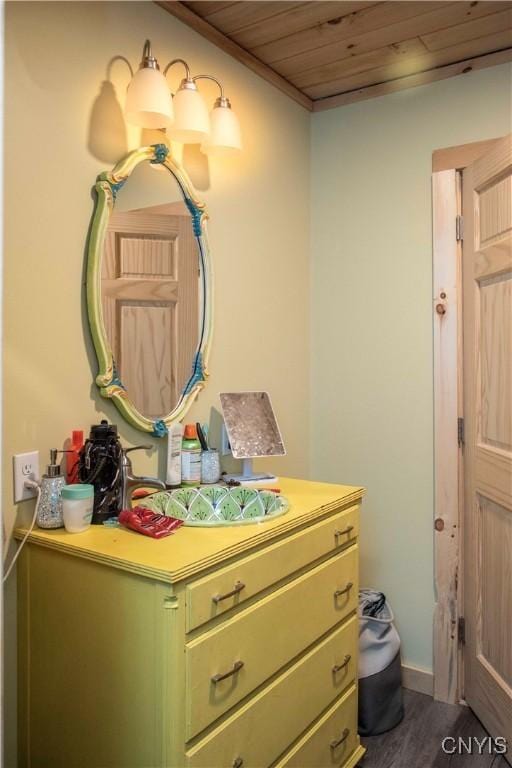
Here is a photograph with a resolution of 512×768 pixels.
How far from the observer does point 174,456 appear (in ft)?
6.06

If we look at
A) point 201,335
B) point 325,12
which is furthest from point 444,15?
point 201,335

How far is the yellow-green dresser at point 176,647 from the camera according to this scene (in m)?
1.22

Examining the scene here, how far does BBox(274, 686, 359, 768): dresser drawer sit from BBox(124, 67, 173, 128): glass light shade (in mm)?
1764

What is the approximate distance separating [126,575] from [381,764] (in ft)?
4.19

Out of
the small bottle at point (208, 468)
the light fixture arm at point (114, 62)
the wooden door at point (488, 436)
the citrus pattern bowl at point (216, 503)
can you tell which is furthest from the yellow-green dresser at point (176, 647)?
the light fixture arm at point (114, 62)

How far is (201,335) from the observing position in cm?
204

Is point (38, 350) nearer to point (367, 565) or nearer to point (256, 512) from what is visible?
point (256, 512)

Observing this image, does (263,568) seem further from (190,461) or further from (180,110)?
(180,110)

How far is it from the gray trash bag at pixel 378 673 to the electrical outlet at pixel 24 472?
4.50ft

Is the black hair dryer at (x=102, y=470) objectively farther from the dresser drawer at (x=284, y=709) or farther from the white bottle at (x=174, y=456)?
the dresser drawer at (x=284, y=709)

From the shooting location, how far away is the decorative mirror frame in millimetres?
1629

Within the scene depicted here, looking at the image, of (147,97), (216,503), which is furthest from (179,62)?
(216,503)

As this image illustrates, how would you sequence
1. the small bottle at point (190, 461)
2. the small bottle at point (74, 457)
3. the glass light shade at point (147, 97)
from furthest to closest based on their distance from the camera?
the small bottle at point (190, 461)
the glass light shade at point (147, 97)
the small bottle at point (74, 457)

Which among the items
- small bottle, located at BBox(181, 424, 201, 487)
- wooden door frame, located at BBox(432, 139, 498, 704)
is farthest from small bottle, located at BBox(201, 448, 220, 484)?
wooden door frame, located at BBox(432, 139, 498, 704)
